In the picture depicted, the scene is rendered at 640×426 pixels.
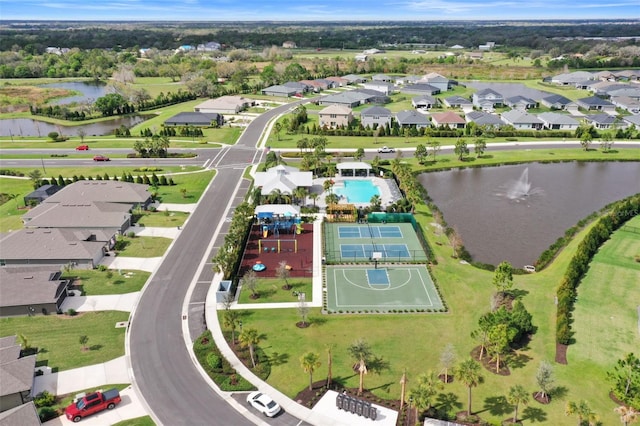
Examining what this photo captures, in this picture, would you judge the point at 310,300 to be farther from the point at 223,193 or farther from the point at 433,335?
the point at 223,193

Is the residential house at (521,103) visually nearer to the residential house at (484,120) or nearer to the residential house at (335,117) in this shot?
the residential house at (484,120)

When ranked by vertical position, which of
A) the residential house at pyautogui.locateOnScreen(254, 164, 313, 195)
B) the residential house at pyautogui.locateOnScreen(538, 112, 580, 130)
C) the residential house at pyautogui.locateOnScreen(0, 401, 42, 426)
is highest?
the residential house at pyautogui.locateOnScreen(538, 112, 580, 130)

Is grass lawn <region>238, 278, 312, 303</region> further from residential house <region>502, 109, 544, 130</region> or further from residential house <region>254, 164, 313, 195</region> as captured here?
residential house <region>502, 109, 544, 130</region>

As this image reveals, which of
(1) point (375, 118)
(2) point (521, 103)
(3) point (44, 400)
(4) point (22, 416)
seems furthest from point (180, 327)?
(2) point (521, 103)

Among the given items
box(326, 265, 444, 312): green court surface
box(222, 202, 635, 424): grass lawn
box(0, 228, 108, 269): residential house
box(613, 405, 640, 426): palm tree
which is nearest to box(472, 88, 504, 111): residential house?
box(222, 202, 635, 424): grass lawn

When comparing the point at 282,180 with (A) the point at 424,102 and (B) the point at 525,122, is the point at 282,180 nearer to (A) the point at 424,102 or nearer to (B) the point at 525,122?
(B) the point at 525,122

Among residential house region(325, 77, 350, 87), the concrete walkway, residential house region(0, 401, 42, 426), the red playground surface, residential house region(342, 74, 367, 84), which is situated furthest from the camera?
residential house region(342, 74, 367, 84)

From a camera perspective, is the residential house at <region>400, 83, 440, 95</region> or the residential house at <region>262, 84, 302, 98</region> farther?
the residential house at <region>262, 84, 302, 98</region>

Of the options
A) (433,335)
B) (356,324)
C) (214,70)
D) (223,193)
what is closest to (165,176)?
(223,193)
